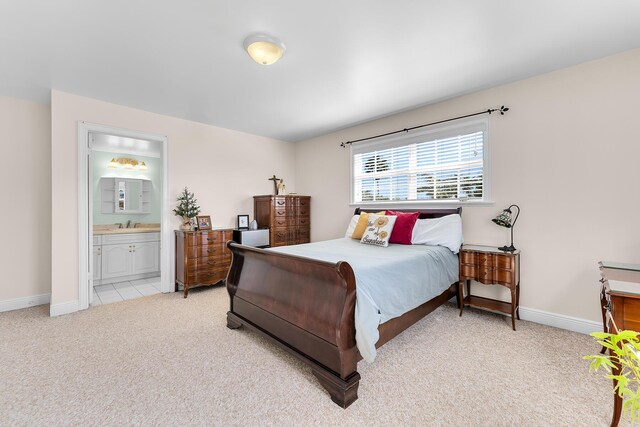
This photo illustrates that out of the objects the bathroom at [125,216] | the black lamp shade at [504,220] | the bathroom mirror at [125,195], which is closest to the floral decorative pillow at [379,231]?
the black lamp shade at [504,220]

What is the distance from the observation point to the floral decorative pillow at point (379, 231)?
3300mm

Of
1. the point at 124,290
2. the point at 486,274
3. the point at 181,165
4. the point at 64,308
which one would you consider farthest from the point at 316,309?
the point at 124,290

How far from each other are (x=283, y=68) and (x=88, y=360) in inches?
118

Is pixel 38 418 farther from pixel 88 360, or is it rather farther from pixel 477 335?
pixel 477 335

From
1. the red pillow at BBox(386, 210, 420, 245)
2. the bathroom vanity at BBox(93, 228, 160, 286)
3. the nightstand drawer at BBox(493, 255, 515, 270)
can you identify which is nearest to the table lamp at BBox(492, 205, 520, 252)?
the nightstand drawer at BBox(493, 255, 515, 270)

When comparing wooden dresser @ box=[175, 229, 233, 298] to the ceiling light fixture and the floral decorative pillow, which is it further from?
the ceiling light fixture

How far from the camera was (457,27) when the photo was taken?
2.12m

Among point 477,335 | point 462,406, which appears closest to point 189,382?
point 462,406

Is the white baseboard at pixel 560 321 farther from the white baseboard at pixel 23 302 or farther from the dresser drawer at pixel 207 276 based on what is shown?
the white baseboard at pixel 23 302

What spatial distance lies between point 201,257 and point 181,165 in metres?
1.41

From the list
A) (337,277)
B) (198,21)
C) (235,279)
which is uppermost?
(198,21)

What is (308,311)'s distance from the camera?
204 centimetres

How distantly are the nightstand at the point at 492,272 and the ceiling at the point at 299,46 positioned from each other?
1828 mm

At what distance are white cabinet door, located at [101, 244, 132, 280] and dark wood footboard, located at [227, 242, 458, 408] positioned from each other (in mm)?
2963
